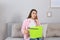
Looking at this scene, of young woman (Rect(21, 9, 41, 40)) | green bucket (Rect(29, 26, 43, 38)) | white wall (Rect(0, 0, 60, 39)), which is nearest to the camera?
green bucket (Rect(29, 26, 43, 38))

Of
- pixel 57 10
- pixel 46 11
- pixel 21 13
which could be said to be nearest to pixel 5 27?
pixel 21 13

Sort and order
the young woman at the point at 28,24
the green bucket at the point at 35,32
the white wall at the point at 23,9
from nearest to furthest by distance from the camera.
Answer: the green bucket at the point at 35,32, the young woman at the point at 28,24, the white wall at the point at 23,9

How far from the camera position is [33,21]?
107 inches

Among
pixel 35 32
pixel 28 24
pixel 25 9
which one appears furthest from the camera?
pixel 25 9

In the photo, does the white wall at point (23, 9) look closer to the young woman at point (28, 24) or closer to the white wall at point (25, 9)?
the white wall at point (25, 9)

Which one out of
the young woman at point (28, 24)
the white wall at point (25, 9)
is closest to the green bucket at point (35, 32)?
the young woman at point (28, 24)

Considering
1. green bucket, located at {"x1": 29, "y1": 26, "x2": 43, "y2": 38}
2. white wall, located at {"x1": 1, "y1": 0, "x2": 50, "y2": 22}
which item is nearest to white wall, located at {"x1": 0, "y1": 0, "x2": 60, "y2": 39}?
white wall, located at {"x1": 1, "y1": 0, "x2": 50, "y2": 22}

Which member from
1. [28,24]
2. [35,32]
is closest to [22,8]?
[28,24]

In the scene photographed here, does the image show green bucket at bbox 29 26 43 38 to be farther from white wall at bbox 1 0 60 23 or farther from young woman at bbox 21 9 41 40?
white wall at bbox 1 0 60 23

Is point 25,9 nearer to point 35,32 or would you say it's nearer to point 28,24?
point 28,24

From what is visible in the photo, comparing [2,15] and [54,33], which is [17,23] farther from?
[54,33]

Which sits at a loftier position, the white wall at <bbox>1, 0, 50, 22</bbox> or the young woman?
the white wall at <bbox>1, 0, 50, 22</bbox>

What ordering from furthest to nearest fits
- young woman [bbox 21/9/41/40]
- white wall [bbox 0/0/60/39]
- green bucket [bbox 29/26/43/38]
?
white wall [bbox 0/0/60/39]
young woman [bbox 21/9/41/40]
green bucket [bbox 29/26/43/38]

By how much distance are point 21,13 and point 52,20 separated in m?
0.80
